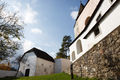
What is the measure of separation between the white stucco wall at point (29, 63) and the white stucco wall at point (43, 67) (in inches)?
44.7

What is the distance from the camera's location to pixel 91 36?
26.6 ft

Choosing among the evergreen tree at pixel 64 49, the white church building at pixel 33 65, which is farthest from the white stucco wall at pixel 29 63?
the evergreen tree at pixel 64 49

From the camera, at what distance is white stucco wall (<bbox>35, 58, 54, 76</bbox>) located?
898 inches

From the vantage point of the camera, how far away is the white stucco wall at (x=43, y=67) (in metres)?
22.8

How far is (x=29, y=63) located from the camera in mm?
23625

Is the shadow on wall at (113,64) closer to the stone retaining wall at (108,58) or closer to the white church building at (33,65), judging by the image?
the stone retaining wall at (108,58)

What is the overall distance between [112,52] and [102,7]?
5.50 metres

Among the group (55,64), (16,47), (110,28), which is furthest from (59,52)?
(110,28)

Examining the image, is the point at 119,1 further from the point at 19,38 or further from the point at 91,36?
the point at 19,38

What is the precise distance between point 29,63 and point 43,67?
4.43m

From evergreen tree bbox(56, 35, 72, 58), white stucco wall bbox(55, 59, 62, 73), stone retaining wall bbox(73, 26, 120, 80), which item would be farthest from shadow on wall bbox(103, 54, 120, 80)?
evergreen tree bbox(56, 35, 72, 58)

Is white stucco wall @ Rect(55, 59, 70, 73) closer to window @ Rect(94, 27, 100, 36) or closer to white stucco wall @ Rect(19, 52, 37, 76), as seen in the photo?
white stucco wall @ Rect(19, 52, 37, 76)

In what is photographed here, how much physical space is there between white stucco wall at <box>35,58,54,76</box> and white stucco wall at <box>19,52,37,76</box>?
1.13 meters

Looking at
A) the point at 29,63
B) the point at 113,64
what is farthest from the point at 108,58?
the point at 29,63
